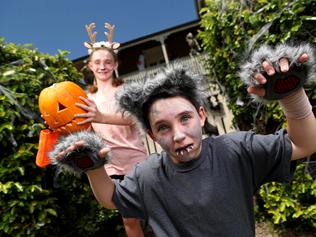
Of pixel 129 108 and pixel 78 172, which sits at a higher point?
pixel 129 108

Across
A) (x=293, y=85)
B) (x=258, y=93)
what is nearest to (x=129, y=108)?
(x=258, y=93)

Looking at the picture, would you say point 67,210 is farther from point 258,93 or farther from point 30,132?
point 258,93

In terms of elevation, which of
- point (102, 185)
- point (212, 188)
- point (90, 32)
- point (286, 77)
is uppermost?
point (90, 32)

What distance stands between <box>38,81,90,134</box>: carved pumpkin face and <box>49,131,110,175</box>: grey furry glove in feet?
2.15

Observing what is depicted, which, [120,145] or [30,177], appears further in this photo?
[30,177]

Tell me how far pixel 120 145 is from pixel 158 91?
1.16m

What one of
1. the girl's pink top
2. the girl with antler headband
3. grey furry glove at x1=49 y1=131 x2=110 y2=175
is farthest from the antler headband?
grey furry glove at x1=49 y1=131 x2=110 y2=175

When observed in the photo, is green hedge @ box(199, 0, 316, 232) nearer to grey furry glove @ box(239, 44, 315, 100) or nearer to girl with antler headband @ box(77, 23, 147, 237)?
girl with antler headband @ box(77, 23, 147, 237)

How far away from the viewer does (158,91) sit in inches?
60.9

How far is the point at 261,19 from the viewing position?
3.30 metres

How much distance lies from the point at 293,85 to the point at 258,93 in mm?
129

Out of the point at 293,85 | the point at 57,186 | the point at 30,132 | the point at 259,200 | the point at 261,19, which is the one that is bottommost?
the point at 259,200

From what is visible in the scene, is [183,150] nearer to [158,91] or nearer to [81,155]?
[158,91]

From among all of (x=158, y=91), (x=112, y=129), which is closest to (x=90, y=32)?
(x=112, y=129)
